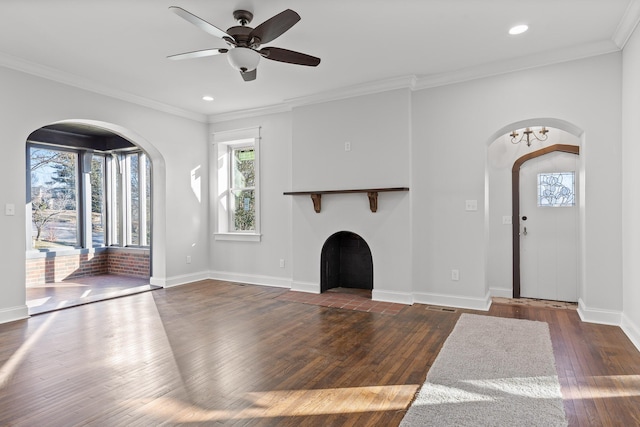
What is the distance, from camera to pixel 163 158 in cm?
570

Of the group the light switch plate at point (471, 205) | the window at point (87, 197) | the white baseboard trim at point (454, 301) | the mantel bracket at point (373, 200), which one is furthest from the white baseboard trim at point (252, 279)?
the light switch plate at point (471, 205)

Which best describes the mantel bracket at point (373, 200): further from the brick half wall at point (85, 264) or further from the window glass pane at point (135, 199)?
the window glass pane at point (135, 199)

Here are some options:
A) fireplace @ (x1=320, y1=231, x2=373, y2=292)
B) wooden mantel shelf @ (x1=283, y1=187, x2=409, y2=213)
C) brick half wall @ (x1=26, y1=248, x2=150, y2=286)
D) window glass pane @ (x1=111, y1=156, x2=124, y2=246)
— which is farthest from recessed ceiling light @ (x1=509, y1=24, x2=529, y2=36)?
window glass pane @ (x1=111, y1=156, x2=124, y2=246)

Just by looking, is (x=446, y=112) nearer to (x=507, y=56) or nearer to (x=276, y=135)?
(x=507, y=56)

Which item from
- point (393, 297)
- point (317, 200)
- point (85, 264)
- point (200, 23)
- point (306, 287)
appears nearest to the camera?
point (200, 23)

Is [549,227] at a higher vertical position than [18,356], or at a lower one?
higher

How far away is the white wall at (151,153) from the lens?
394cm

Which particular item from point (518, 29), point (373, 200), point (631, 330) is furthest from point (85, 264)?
point (631, 330)

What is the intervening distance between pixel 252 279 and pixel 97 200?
3774 millimetres

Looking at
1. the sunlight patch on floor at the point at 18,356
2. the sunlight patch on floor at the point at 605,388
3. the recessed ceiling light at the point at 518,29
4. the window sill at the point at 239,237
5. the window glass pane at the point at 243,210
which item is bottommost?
the sunlight patch on floor at the point at 605,388

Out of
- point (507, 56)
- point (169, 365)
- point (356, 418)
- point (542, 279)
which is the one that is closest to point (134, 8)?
point (169, 365)

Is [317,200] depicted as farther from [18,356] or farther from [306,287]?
[18,356]

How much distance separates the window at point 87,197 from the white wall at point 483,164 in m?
5.11

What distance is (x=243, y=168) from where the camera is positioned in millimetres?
Result: 6379
